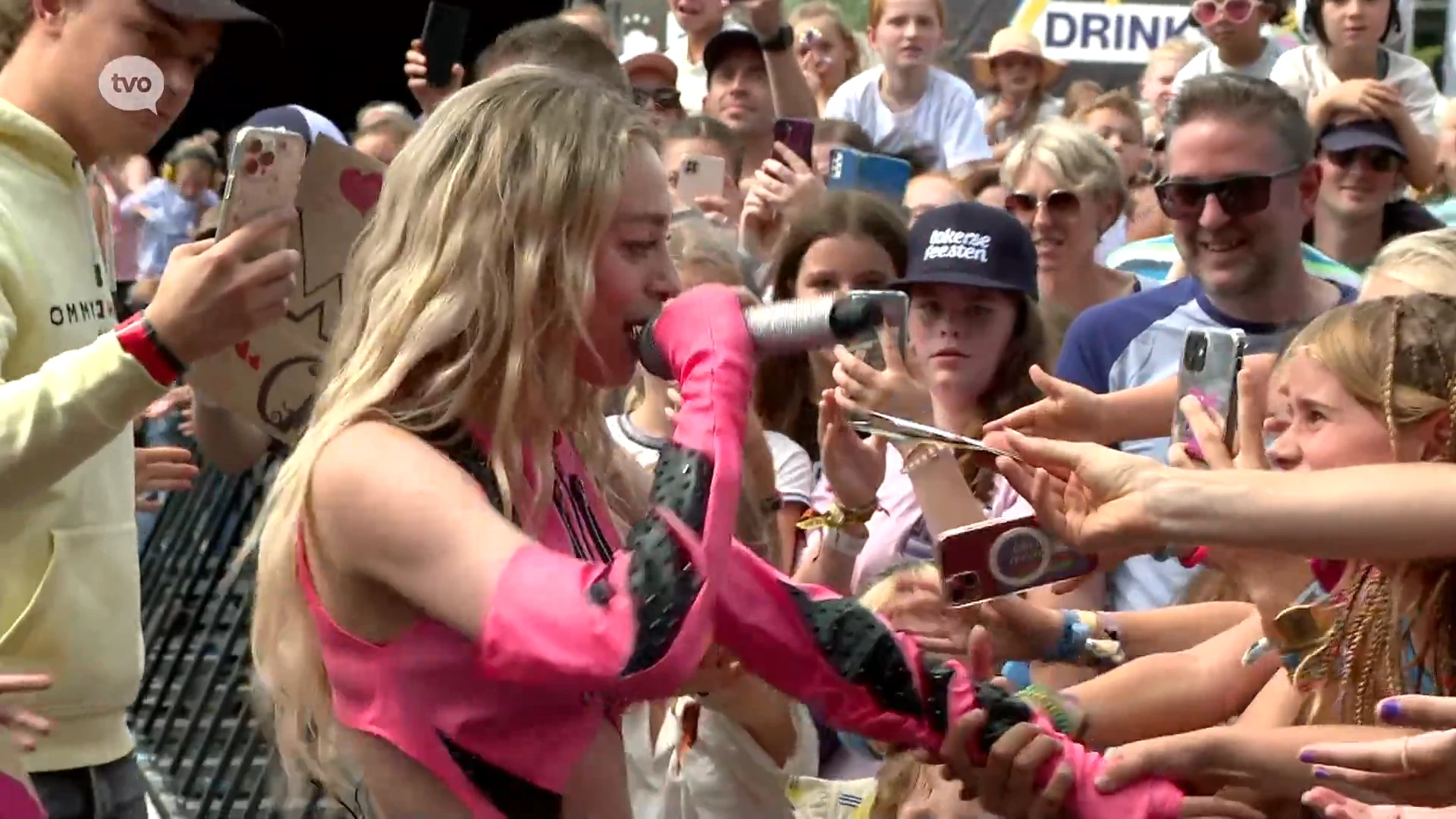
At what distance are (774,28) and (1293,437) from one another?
409 cm

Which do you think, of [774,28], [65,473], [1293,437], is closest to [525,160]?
[65,473]

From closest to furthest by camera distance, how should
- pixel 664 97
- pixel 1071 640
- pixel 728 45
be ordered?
pixel 1071 640 → pixel 728 45 → pixel 664 97

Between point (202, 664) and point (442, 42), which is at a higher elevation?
point (442, 42)

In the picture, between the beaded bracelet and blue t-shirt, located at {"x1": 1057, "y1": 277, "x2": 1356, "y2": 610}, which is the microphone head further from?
blue t-shirt, located at {"x1": 1057, "y1": 277, "x2": 1356, "y2": 610}

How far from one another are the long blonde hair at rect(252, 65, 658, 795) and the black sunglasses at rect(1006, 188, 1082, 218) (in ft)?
9.48

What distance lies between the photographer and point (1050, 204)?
5.45m

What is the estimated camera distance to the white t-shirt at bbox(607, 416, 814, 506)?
14.9 ft

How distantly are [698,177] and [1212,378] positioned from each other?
310 centimetres

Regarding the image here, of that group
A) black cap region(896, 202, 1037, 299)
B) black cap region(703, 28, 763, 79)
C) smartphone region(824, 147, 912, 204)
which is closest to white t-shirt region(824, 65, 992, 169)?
black cap region(703, 28, 763, 79)

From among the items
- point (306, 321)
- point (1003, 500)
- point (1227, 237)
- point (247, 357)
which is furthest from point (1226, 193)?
point (247, 357)

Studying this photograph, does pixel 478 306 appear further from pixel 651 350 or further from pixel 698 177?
pixel 698 177

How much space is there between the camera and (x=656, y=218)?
269 cm

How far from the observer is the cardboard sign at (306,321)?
11.6ft

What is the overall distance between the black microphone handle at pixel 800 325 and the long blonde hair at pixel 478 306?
108 mm
